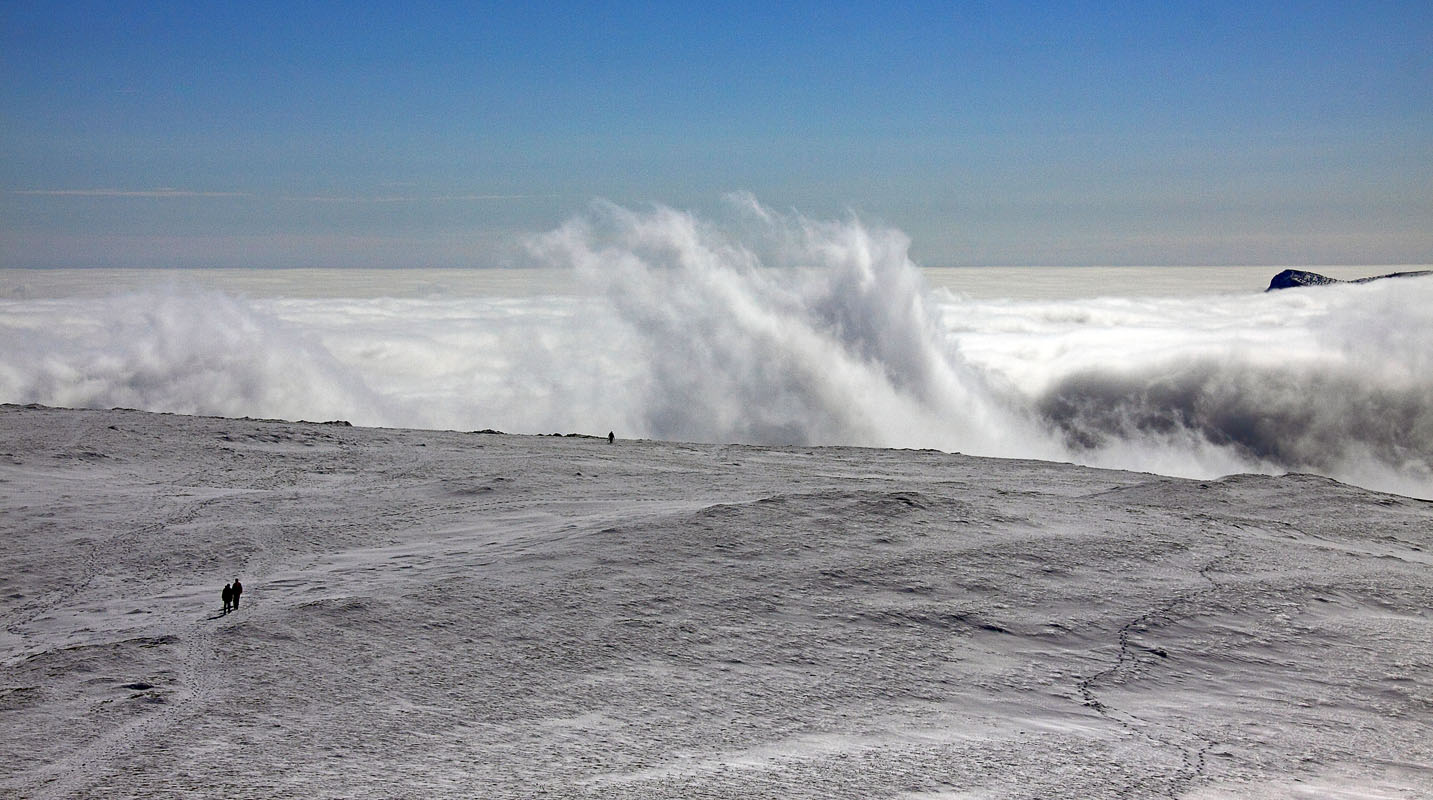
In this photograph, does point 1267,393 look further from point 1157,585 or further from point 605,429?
point 1157,585

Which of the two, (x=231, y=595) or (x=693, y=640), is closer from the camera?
(x=693, y=640)

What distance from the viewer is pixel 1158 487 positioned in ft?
119

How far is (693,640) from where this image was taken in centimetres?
1848

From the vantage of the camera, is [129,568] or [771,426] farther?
[771,426]

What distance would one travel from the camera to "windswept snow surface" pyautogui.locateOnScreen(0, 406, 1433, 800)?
43.2ft

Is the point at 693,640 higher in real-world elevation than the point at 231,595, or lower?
lower

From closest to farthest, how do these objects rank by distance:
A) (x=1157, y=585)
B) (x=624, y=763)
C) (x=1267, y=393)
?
(x=624, y=763) → (x=1157, y=585) → (x=1267, y=393)

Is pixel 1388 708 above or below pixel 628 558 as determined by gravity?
below

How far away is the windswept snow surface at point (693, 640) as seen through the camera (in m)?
13.2

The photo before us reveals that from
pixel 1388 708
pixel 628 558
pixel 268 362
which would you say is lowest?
pixel 1388 708

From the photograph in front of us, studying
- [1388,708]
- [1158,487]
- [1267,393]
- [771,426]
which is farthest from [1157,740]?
[1267,393]

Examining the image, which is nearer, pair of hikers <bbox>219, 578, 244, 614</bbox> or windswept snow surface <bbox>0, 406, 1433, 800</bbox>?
windswept snow surface <bbox>0, 406, 1433, 800</bbox>

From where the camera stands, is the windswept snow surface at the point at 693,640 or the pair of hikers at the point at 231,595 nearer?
the windswept snow surface at the point at 693,640

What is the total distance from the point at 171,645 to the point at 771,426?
77.3 m
